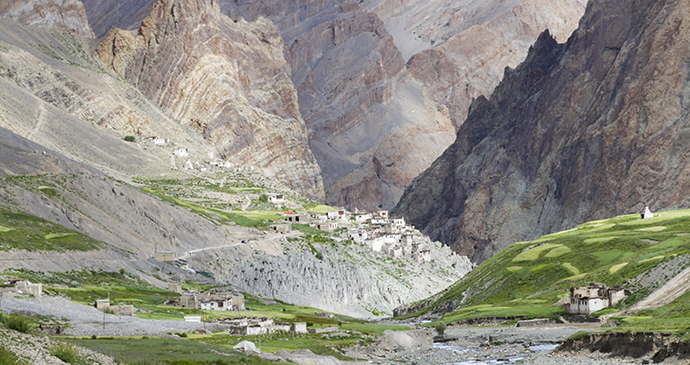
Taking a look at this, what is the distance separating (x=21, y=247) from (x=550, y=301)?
51.5 metres

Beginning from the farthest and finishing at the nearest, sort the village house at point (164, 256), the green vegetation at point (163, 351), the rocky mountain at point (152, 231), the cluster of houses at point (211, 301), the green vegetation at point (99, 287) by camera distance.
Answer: the village house at point (164, 256), the rocky mountain at point (152, 231), the cluster of houses at point (211, 301), the green vegetation at point (99, 287), the green vegetation at point (163, 351)

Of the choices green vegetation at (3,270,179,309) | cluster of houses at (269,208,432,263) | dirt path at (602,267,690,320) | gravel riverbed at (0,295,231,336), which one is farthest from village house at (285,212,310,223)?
dirt path at (602,267,690,320)

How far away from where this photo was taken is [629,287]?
270 ft

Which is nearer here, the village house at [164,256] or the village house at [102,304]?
the village house at [102,304]

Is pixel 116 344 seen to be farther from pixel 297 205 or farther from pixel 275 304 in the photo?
pixel 297 205

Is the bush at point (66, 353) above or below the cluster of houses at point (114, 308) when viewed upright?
below

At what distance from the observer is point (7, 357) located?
36094 millimetres

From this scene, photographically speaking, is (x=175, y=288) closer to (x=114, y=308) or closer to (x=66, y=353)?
(x=114, y=308)

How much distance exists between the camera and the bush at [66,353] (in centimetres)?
A: 4003

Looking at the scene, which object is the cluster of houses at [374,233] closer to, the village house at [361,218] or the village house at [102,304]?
the village house at [361,218]

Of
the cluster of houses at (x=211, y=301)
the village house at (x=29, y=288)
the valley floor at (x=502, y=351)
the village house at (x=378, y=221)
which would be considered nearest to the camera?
the valley floor at (x=502, y=351)

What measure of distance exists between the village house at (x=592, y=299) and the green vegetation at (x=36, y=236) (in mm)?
50693

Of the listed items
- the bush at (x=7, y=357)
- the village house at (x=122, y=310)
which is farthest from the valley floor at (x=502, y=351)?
the bush at (x=7, y=357)

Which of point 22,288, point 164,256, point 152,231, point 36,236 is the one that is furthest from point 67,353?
point 152,231
